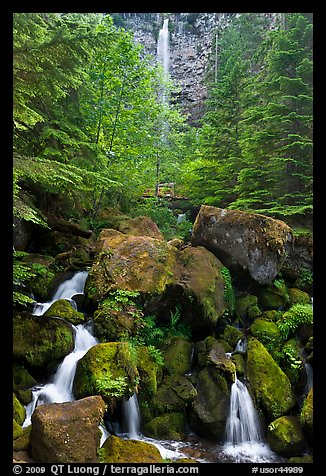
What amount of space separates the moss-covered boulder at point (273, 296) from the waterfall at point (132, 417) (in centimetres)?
429

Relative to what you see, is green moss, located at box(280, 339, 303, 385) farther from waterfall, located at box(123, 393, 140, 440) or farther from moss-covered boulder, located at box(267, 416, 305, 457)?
waterfall, located at box(123, 393, 140, 440)

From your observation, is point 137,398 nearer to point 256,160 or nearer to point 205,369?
point 205,369

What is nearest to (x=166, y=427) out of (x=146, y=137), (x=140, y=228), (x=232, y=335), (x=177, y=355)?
(x=177, y=355)

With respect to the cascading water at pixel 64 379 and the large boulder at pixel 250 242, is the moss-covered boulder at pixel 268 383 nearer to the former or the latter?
the large boulder at pixel 250 242

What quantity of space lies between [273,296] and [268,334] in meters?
1.44

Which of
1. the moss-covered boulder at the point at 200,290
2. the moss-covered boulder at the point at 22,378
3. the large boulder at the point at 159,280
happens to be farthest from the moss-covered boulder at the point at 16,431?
the moss-covered boulder at the point at 200,290

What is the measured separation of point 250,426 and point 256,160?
7.77m

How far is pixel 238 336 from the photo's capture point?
280 inches

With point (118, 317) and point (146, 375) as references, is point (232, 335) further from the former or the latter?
point (118, 317)

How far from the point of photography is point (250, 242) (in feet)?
26.3

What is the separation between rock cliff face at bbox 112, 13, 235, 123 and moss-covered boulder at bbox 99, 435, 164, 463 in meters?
28.8

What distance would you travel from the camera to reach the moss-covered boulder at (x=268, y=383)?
5.66m

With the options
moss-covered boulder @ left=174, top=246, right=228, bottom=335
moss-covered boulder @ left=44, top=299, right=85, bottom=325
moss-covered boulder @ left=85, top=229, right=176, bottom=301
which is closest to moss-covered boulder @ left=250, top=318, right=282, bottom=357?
moss-covered boulder @ left=174, top=246, right=228, bottom=335
